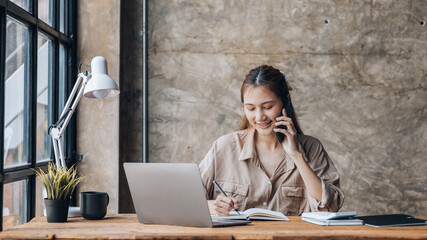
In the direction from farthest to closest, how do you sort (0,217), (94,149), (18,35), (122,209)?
→ (122,209)
(94,149)
(18,35)
(0,217)

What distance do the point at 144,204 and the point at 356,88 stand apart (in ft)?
8.87

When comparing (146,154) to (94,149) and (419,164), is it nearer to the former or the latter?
(94,149)

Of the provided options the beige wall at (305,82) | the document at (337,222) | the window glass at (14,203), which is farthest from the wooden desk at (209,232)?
the beige wall at (305,82)

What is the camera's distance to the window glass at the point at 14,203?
241 centimetres

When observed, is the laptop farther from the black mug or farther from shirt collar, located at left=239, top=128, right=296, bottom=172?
shirt collar, located at left=239, top=128, right=296, bottom=172

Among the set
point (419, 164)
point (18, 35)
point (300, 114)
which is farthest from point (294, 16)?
point (18, 35)

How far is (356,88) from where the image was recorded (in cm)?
416

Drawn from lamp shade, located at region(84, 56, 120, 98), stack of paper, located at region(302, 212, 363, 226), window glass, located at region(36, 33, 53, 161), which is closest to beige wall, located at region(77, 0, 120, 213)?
window glass, located at region(36, 33, 53, 161)

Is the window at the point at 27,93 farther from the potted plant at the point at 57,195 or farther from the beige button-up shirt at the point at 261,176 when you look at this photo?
the beige button-up shirt at the point at 261,176

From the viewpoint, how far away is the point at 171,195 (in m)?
2.00

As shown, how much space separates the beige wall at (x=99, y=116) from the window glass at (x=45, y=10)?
47cm

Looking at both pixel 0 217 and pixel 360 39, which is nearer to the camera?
pixel 0 217

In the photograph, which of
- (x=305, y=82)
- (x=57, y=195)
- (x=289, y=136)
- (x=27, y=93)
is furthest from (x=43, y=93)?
(x=305, y=82)

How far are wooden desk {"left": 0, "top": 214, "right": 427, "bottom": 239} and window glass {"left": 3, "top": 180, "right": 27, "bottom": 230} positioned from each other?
412 mm
